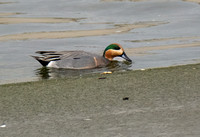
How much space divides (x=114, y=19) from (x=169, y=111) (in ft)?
35.9

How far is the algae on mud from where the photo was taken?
169 inches

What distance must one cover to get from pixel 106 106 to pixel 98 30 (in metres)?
9.12

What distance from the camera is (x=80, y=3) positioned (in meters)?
18.2

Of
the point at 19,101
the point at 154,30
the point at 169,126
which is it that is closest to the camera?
the point at 169,126

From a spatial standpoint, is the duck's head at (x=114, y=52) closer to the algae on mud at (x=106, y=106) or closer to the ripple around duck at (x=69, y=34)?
the ripple around duck at (x=69, y=34)

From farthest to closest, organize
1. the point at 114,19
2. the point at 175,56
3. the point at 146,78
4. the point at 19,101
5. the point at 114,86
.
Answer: the point at 114,19
the point at 175,56
the point at 146,78
the point at 114,86
the point at 19,101

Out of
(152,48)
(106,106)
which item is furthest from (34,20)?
(106,106)

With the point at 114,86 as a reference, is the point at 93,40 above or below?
below

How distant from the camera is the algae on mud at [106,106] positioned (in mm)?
4305

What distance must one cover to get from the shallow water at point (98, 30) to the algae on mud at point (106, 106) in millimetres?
2630

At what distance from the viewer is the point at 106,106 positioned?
504cm

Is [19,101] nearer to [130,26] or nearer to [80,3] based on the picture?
[130,26]

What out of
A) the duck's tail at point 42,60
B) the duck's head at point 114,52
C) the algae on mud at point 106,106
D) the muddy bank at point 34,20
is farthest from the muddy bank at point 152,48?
the algae on mud at point 106,106

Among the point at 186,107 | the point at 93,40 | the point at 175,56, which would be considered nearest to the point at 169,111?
the point at 186,107
